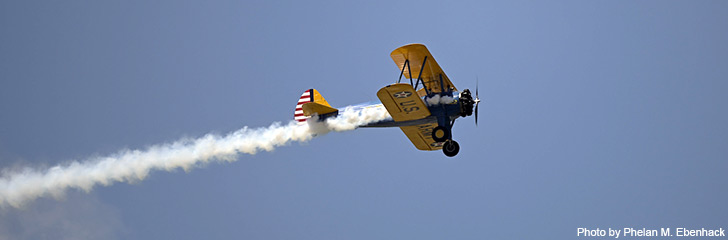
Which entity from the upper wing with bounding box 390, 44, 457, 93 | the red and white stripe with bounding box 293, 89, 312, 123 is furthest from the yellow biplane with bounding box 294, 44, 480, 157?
the red and white stripe with bounding box 293, 89, 312, 123

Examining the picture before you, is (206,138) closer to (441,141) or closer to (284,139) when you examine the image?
(284,139)

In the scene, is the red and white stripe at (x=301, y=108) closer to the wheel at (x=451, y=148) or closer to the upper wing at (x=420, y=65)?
the upper wing at (x=420, y=65)

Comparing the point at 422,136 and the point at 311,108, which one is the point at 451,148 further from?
the point at 311,108

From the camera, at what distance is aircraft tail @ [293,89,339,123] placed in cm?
2244

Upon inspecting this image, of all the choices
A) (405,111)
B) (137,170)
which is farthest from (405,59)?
(137,170)

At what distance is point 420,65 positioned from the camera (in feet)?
71.2

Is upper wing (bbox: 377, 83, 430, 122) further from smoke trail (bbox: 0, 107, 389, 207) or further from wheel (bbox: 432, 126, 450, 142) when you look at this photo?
smoke trail (bbox: 0, 107, 389, 207)

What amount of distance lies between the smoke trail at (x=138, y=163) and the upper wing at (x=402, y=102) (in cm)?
337

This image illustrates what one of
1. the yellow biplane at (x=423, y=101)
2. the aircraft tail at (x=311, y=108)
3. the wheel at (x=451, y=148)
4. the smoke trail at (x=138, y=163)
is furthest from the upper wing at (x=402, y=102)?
the smoke trail at (x=138, y=163)

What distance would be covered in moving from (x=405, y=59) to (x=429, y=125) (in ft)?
7.74

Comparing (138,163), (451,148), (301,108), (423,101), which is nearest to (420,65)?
(423,101)

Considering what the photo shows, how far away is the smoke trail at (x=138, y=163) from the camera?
2417 centimetres

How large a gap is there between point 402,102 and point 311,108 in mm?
2825

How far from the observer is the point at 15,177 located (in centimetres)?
2553
